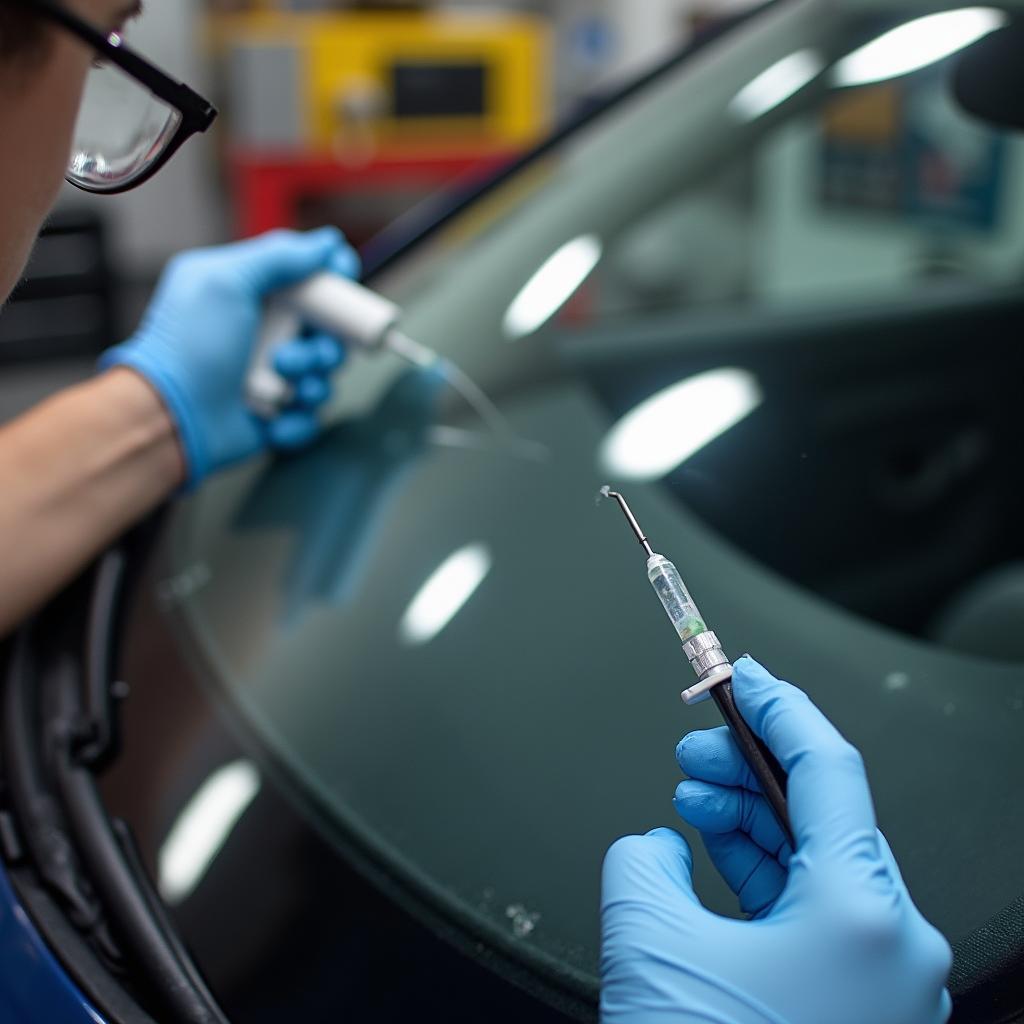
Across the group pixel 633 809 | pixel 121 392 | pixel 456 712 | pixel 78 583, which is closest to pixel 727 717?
pixel 633 809

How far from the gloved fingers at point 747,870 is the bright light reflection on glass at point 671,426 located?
1.18 ft

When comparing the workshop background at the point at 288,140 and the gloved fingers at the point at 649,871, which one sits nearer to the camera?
Answer: the gloved fingers at the point at 649,871

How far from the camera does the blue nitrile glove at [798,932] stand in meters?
0.46

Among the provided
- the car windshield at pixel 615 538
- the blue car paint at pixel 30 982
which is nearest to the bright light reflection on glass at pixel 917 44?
the car windshield at pixel 615 538

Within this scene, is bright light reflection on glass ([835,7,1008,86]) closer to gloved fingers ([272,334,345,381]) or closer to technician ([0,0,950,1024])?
gloved fingers ([272,334,345,381])

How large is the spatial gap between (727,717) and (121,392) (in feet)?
2.48

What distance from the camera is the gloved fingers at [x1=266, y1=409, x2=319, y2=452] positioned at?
3.45ft

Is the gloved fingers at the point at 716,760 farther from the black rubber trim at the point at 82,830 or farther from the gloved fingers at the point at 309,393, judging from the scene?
the gloved fingers at the point at 309,393

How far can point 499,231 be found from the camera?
121cm

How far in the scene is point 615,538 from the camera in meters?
0.80

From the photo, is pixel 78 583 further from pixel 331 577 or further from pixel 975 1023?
pixel 975 1023

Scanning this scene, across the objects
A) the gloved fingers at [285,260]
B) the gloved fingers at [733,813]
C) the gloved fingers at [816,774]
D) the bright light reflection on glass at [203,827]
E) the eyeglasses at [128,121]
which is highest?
the eyeglasses at [128,121]

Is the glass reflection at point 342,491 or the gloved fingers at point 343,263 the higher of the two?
the gloved fingers at point 343,263

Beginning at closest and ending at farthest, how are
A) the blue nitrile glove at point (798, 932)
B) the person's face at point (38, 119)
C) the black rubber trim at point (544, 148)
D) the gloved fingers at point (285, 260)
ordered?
1. the blue nitrile glove at point (798, 932)
2. the person's face at point (38, 119)
3. the gloved fingers at point (285, 260)
4. the black rubber trim at point (544, 148)
